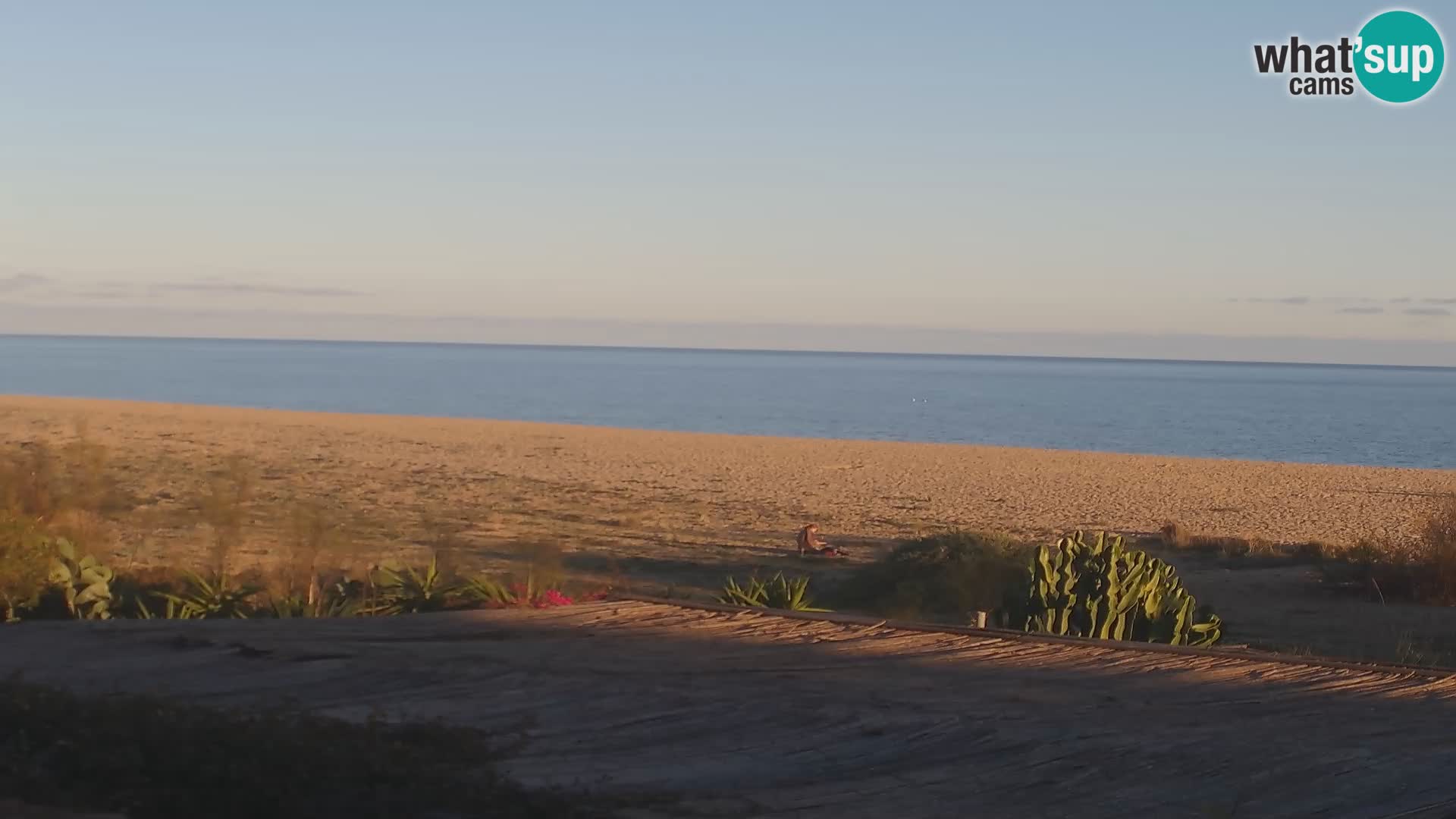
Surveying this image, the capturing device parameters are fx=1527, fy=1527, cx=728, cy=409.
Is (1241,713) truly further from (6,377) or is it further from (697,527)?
(6,377)

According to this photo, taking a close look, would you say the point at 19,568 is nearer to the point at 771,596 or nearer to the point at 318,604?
the point at 318,604

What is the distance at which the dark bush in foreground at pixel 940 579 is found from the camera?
667 inches

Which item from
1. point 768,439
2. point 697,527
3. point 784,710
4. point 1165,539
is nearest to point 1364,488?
point 1165,539

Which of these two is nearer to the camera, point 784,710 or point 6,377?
point 784,710

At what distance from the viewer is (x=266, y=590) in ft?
45.9

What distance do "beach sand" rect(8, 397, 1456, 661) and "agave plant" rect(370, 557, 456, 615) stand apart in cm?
223

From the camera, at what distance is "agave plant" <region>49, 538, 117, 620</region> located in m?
11.9

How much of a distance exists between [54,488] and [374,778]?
11.3 metres

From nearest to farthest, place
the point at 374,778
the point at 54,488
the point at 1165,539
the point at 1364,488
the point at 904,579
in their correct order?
1. the point at 374,778
2. the point at 54,488
3. the point at 904,579
4. the point at 1165,539
5. the point at 1364,488

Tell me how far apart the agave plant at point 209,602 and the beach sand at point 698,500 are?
7.45 ft

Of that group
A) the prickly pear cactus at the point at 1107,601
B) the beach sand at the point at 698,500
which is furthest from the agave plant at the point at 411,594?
the prickly pear cactus at the point at 1107,601

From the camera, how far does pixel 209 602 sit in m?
12.2

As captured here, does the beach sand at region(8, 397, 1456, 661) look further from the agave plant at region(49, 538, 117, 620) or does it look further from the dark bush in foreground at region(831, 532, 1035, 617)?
the agave plant at region(49, 538, 117, 620)

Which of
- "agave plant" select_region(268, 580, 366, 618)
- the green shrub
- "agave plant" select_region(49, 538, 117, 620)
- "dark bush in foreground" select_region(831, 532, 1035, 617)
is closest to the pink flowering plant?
"agave plant" select_region(268, 580, 366, 618)
